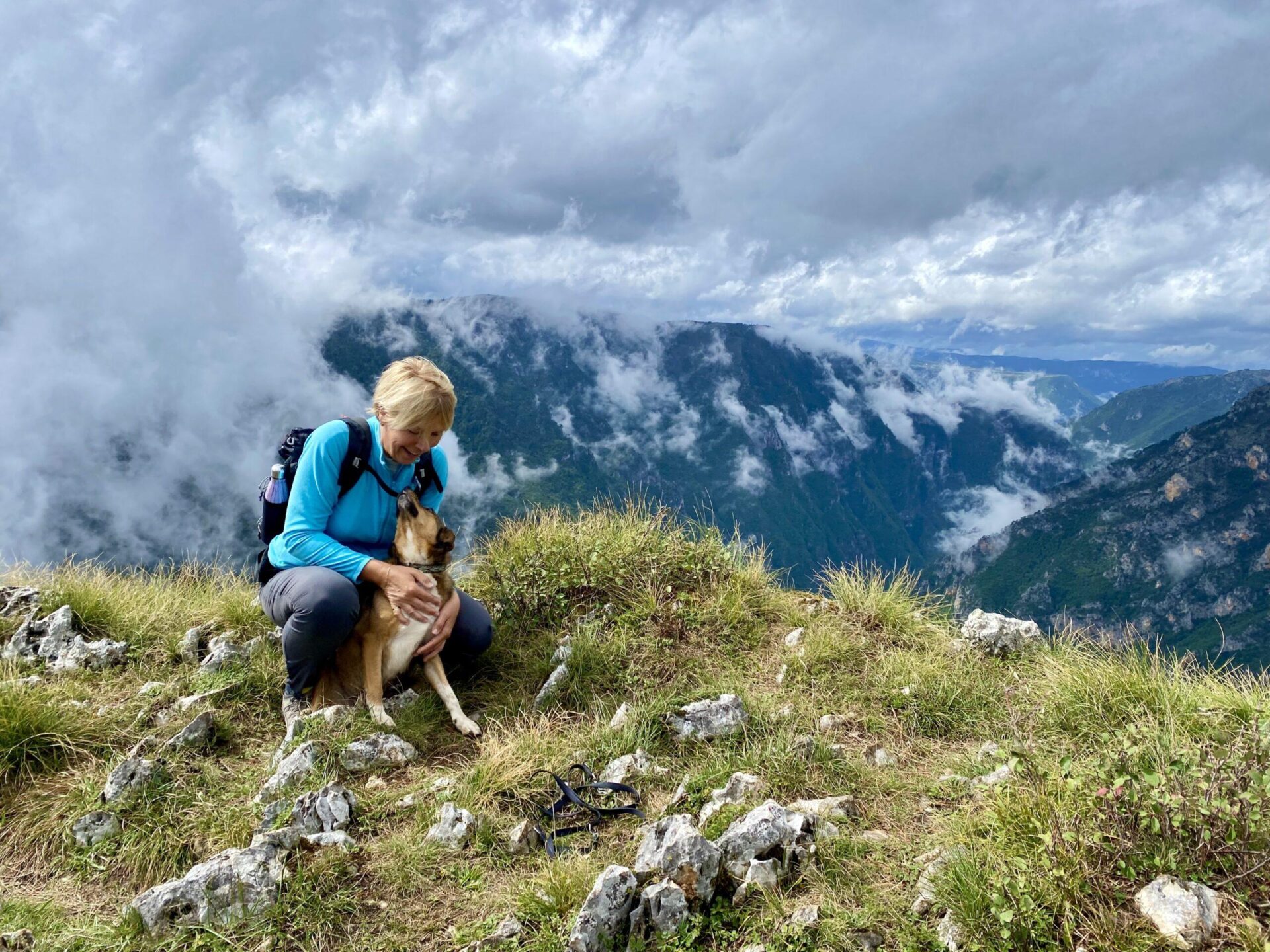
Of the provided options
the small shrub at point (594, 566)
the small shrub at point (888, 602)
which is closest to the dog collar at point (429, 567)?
the small shrub at point (594, 566)

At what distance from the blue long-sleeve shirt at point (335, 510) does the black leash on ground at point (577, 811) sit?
7.07ft

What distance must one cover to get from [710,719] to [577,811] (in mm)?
1193

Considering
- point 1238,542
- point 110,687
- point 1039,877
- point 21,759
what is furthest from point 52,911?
point 1238,542

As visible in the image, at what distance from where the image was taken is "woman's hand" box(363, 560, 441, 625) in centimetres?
483

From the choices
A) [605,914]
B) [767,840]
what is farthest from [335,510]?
[767,840]

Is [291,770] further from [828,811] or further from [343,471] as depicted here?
[828,811]

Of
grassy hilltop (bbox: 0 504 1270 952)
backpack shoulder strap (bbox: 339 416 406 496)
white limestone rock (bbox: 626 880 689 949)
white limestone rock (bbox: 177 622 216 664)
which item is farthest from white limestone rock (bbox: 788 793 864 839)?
white limestone rock (bbox: 177 622 216 664)

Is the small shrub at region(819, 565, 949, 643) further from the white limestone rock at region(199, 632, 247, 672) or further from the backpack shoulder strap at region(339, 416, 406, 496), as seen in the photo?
the white limestone rock at region(199, 632, 247, 672)

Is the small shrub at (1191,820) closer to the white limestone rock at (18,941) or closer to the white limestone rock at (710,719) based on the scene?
the white limestone rock at (710,719)

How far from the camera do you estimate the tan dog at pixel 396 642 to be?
4992 mm

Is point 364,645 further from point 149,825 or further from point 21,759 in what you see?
point 21,759

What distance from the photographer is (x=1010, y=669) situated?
19.0 feet

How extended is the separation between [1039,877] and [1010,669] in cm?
340

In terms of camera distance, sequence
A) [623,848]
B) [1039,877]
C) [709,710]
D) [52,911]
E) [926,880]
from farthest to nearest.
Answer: [709,710] < [623,848] < [52,911] < [926,880] < [1039,877]
